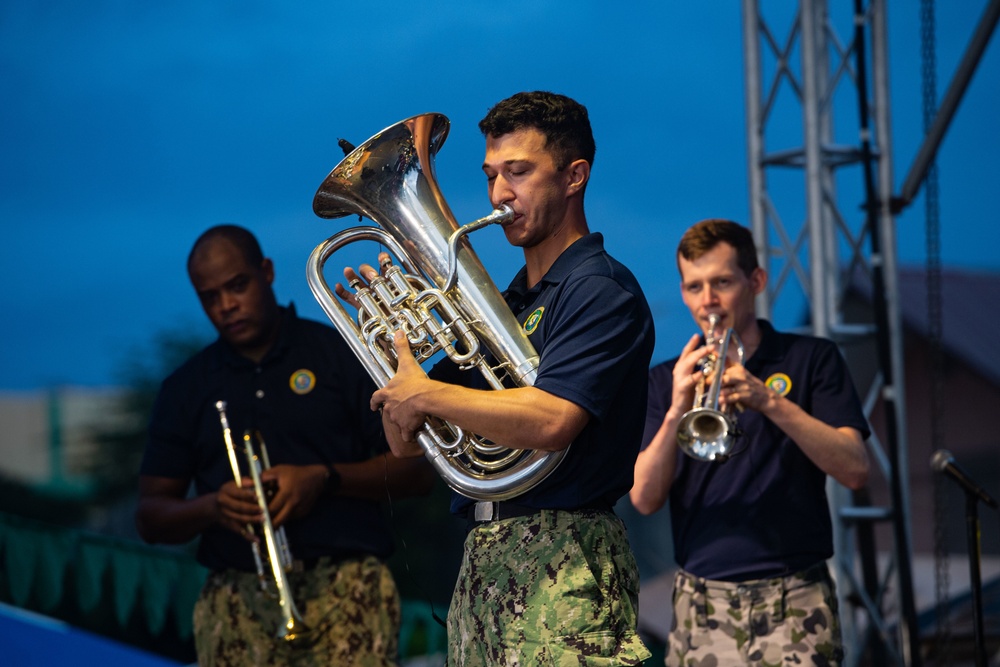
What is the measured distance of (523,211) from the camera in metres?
2.38

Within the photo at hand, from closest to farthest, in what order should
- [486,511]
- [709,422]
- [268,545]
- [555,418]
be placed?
[555,418] < [486,511] < [709,422] < [268,545]

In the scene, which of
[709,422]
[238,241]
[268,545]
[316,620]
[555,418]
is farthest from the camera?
[238,241]

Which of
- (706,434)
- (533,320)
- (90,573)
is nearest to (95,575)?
(90,573)

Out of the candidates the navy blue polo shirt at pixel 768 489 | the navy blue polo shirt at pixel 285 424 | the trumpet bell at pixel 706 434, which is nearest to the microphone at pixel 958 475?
the navy blue polo shirt at pixel 768 489

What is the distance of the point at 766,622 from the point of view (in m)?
3.15

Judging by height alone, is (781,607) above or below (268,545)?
below

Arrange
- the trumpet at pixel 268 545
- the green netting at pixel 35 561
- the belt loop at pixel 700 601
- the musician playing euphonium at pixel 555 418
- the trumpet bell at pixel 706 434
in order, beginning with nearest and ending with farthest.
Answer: the musician playing euphonium at pixel 555 418 < the trumpet bell at pixel 706 434 < the belt loop at pixel 700 601 < the trumpet at pixel 268 545 < the green netting at pixel 35 561

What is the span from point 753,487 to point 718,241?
72 centimetres

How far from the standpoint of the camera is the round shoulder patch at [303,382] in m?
3.64

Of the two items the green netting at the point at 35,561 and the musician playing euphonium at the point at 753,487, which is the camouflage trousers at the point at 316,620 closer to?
the musician playing euphonium at the point at 753,487

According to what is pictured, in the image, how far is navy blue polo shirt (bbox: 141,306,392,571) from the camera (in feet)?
11.6

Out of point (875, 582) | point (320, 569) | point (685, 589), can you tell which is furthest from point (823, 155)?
point (320, 569)

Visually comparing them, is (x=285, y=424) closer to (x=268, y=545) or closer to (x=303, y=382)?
(x=303, y=382)

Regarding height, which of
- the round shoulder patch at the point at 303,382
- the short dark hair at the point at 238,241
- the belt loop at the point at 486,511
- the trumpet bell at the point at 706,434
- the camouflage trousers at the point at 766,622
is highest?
the short dark hair at the point at 238,241
